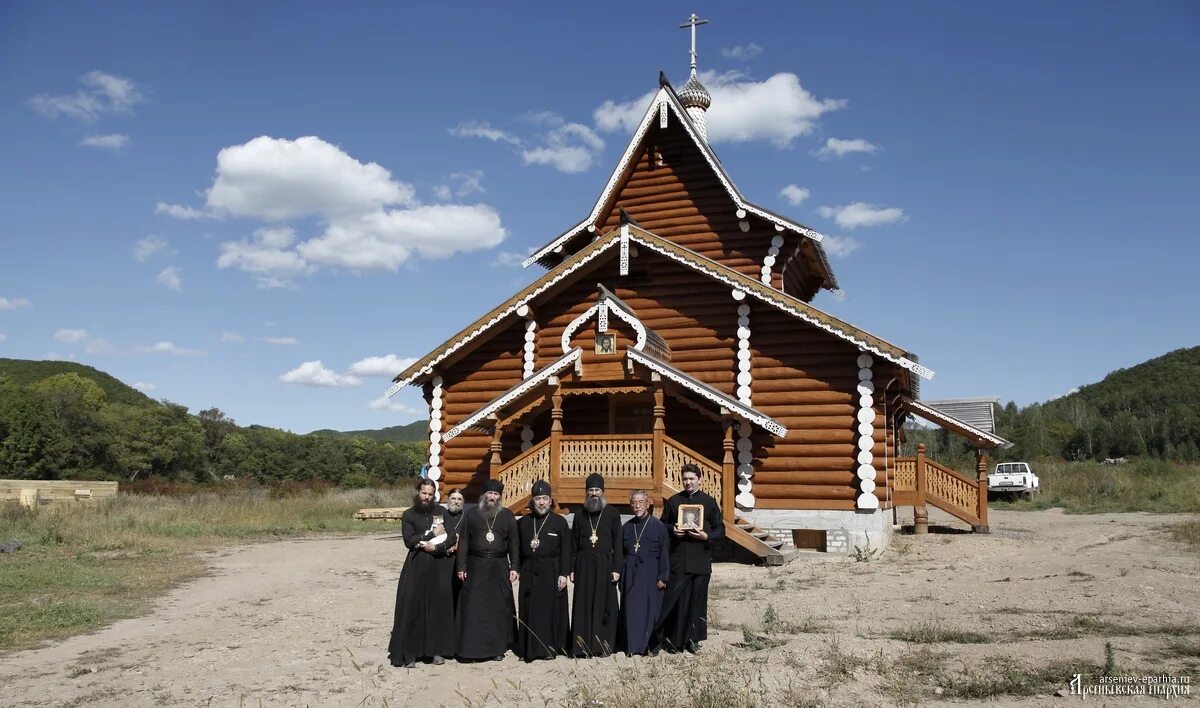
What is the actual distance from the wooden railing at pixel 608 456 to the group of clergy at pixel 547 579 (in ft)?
23.1

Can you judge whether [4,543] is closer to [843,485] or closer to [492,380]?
[492,380]

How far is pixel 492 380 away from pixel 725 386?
4.96 meters

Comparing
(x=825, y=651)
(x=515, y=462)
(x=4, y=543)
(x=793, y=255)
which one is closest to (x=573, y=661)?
(x=825, y=651)

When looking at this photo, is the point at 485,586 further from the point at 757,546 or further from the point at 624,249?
the point at 624,249

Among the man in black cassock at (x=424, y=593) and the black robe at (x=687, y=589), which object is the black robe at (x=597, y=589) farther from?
the man in black cassock at (x=424, y=593)

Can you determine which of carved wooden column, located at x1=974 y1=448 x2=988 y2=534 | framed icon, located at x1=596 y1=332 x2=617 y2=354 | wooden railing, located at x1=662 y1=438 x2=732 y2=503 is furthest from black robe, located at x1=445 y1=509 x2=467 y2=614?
carved wooden column, located at x1=974 y1=448 x2=988 y2=534

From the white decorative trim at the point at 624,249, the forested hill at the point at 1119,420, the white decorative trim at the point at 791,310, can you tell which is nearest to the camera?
the white decorative trim at the point at 791,310

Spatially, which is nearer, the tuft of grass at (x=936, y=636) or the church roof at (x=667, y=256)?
the tuft of grass at (x=936, y=636)

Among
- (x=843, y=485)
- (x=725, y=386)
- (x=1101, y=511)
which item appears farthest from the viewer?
(x=1101, y=511)

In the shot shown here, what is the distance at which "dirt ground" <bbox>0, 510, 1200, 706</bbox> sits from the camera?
673 cm

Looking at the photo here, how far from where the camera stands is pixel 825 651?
7.48 m

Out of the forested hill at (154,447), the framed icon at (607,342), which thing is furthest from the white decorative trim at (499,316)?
the forested hill at (154,447)

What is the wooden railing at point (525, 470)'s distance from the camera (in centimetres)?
1605

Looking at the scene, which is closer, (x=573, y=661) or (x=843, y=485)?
(x=573, y=661)
